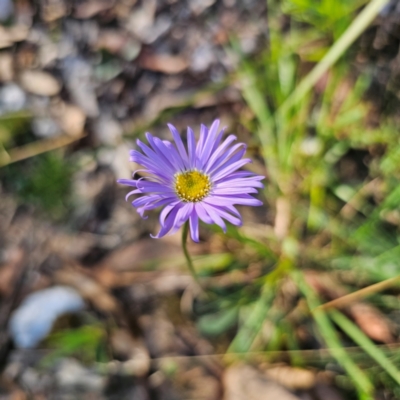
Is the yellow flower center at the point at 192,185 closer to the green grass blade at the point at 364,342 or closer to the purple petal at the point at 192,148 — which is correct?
the purple petal at the point at 192,148

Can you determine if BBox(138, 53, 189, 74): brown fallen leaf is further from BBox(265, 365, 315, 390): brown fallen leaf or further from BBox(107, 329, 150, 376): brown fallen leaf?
BBox(265, 365, 315, 390): brown fallen leaf

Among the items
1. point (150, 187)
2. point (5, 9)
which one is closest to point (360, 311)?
point (150, 187)

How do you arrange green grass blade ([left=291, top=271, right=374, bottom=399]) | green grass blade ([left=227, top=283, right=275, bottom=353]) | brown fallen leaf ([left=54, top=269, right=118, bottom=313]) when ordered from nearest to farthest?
green grass blade ([left=291, top=271, right=374, bottom=399]) → green grass blade ([left=227, top=283, right=275, bottom=353]) → brown fallen leaf ([left=54, top=269, right=118, bottom=313])

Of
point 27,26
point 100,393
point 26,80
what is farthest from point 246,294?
point 27,26

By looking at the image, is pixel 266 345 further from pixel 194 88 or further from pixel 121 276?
pixel 194 88

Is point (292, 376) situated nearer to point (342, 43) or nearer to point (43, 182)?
point (342, 43)

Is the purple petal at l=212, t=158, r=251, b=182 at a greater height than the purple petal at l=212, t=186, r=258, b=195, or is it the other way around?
the purple petal at l=212, t=158, r=251, b=182

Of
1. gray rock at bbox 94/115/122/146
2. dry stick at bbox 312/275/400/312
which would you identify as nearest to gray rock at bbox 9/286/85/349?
gray rock at bbox 94/115/122/146
